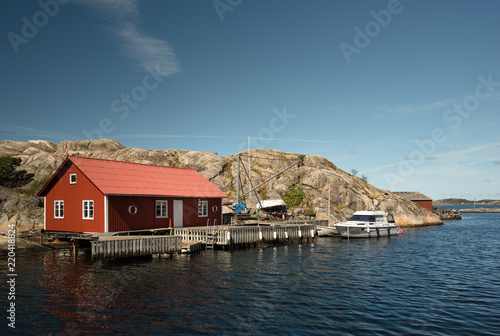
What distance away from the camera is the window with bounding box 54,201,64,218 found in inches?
1371

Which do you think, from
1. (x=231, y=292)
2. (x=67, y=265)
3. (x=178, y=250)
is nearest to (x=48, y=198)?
(x=67, y=265)

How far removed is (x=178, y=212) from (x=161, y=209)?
2.20 m

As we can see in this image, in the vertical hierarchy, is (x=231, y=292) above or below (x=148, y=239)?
below

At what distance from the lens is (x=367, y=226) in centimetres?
4766

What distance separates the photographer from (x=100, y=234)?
30594 mm

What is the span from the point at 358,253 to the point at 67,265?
25628mm

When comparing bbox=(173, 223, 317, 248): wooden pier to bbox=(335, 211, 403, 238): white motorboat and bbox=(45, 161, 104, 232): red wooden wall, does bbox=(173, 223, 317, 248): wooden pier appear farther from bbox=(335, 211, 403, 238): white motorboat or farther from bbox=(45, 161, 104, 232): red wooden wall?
bbox=(335, 211, 403, 238): white motorboat

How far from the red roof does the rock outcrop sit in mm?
21094

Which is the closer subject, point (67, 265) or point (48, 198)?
point (67, 265)

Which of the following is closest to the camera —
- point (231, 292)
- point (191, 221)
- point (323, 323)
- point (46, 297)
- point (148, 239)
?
point (323, 323)

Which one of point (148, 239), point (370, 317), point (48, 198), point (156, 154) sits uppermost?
point (156, 154)

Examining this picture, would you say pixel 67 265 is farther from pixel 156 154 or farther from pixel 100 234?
pixel 156 154

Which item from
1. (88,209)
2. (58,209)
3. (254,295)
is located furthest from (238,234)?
(58,209)

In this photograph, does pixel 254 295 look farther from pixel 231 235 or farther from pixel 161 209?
pixel 161 209
